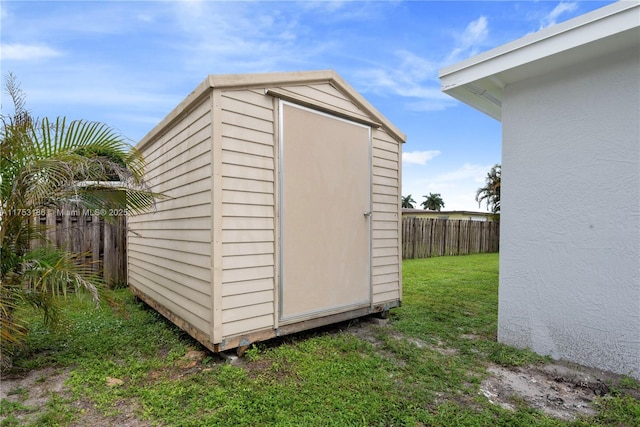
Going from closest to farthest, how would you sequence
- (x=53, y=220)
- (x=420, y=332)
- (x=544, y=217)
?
1. (x=544, y=217)
2. (x=420, y=332)
3. (x=53, y=220)

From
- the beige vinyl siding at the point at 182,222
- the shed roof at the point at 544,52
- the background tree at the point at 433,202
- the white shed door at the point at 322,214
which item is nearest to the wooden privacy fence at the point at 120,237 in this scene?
the beige vinyl siding at the point at 182,222

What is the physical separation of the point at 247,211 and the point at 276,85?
1219mm

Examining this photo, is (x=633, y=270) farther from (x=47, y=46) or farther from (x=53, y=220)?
(x=53, y=220)

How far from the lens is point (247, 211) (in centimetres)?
284

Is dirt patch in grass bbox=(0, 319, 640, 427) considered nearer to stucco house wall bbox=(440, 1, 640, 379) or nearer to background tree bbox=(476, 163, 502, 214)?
stucco house wall bbox=(440, 1, 640, 379)

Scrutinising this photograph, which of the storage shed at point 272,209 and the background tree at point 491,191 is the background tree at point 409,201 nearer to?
the background tree at point 491,191

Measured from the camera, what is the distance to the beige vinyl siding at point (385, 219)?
13.0 feet

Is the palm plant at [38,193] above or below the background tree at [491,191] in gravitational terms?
below

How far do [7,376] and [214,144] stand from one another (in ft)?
7.92

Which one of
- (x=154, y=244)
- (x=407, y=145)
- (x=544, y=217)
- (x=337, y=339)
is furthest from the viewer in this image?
(x=407, y=145)

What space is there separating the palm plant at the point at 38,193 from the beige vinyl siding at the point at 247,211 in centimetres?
94

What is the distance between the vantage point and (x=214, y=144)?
8.59 ft

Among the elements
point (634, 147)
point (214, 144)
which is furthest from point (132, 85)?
point (634, 147)

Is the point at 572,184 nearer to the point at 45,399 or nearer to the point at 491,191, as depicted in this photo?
the point at 45,399
